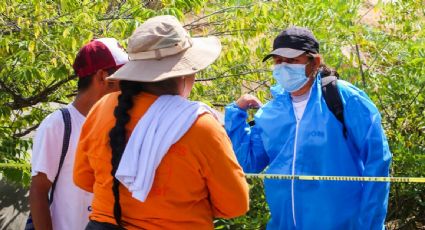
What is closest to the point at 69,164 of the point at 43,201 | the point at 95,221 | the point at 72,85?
the point at 43,201

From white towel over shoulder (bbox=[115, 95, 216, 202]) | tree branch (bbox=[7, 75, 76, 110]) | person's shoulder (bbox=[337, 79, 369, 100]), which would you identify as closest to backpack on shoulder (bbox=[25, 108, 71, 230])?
white towel over shoulder (bbox=[115, 95, 216, 202])

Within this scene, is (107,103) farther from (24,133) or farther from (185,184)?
(24,133)

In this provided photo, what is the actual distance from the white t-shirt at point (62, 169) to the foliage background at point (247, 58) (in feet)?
4.90

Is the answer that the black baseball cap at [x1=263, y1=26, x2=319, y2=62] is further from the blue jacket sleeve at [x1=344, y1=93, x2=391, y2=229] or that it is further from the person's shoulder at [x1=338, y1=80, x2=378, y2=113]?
the blue jacket sleeve at [x1=344, y1=93, x2=391, y2=229]

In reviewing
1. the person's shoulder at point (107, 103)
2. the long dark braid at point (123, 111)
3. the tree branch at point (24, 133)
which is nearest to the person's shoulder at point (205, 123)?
the long dark braid at point (123, 111)

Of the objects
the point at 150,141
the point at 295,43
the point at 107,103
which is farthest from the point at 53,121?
the point at 295,43

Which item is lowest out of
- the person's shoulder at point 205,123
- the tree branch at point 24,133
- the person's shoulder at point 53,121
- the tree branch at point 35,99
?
the tree branch at point 24,133

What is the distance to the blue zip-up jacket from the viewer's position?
3.29m

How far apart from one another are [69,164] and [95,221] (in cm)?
56

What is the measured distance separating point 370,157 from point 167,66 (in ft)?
4.24

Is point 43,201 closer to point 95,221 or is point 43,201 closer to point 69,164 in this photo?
point 69,164

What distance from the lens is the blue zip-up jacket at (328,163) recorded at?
3.29 m

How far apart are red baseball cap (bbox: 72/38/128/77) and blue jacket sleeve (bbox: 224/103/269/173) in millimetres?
935

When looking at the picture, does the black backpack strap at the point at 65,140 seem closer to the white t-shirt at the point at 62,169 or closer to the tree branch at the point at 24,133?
the white t-shirt at the point at 62,169
